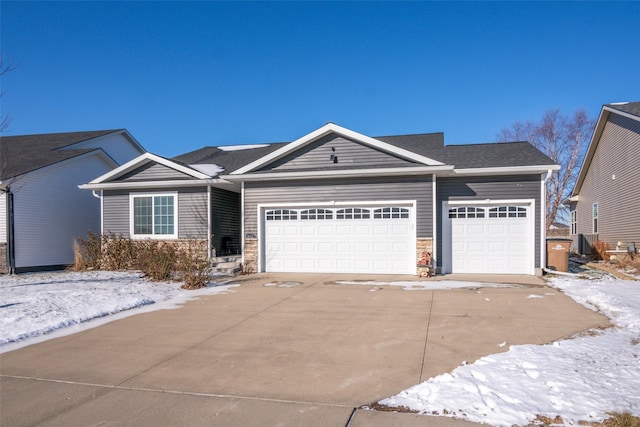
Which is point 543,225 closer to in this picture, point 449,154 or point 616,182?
point 449,154

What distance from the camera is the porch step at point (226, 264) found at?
46.9 feet

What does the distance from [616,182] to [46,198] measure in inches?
933

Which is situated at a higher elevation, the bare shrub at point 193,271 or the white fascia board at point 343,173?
the white fascia board at point 343,173

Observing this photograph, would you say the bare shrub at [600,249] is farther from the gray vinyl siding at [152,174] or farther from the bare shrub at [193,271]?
the gray vinyl siding at [152,174]

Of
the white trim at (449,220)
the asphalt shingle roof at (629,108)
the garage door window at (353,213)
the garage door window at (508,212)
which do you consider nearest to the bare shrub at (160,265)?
the garage door window at (353,213)

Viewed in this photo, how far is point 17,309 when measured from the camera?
306 inches

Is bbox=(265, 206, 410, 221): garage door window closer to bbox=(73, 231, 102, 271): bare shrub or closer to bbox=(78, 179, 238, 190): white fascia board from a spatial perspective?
bbox=(78, 179, 238, 190): white fascia board

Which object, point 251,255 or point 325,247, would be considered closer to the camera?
point 325,247

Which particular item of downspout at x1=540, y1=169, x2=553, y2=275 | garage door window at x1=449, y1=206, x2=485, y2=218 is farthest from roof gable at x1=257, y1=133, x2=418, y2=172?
downspout at x1=540, y1=169, x2=553, y2=275

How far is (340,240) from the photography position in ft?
45.9

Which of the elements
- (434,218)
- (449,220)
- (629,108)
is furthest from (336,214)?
(629,108)

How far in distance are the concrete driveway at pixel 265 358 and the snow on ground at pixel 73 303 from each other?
0.54 metres

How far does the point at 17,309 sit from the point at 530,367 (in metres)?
8.14

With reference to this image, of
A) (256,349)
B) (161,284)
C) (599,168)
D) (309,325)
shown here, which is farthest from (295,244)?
(599,168)
